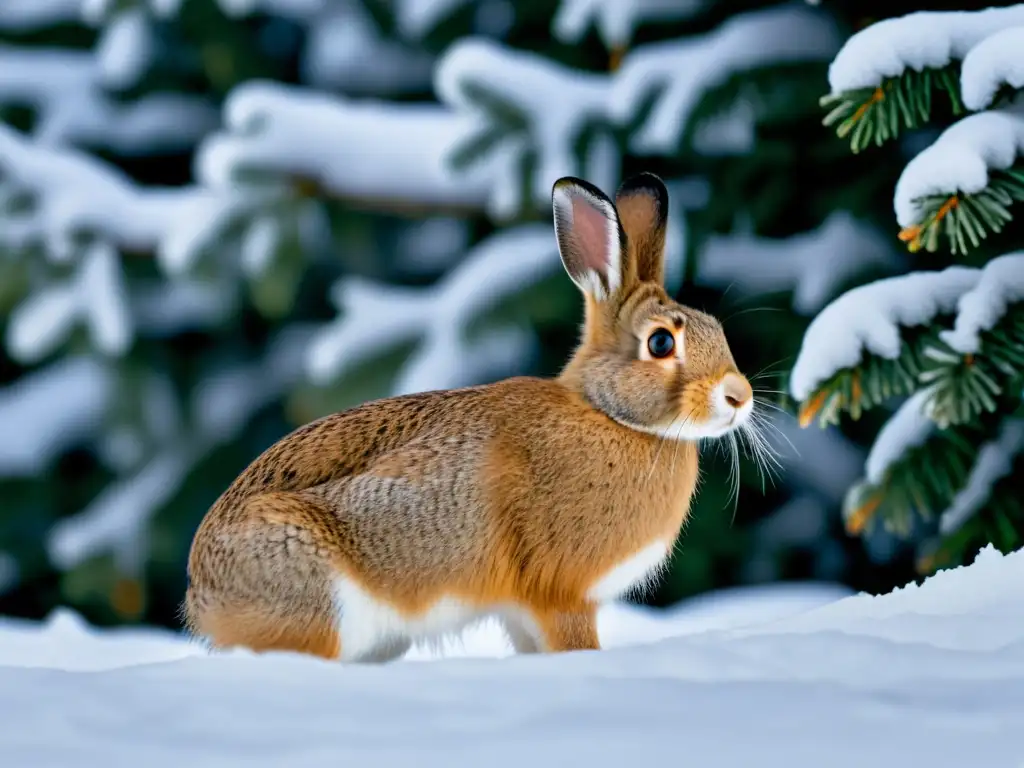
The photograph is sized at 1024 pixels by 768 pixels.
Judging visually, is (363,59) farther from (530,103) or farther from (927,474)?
(927,474)

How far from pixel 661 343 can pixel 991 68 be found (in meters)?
0.82

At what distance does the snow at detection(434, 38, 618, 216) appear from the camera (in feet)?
15.4

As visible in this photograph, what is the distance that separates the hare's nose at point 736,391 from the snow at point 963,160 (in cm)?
48

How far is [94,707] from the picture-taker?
183 cm

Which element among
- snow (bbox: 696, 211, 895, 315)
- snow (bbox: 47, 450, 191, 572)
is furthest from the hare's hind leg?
snow (bbox: 47, 450, 191, 572)

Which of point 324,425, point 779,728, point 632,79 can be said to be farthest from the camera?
point 632,79

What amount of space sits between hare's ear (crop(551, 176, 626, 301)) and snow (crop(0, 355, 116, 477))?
5384mm

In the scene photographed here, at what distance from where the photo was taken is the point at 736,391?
2.47 meters

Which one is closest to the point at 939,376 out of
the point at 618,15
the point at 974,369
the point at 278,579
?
the point at 974,369

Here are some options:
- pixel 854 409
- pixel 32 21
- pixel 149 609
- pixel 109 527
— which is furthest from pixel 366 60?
pixel 854 409

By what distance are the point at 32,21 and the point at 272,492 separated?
6.42 metres

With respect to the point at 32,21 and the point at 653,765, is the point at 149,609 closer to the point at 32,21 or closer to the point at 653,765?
the point at 32,21

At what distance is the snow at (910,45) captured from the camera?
8.85 feet

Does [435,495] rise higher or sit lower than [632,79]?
lower
